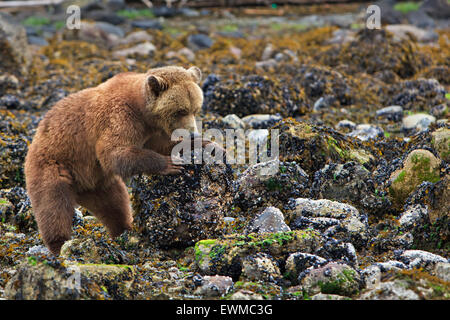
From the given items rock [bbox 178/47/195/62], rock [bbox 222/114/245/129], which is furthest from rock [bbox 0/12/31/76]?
rock [bbox 222/114/245/129]

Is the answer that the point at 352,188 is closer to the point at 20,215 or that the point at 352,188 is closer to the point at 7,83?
the point at 20,215

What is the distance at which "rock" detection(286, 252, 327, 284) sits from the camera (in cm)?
449

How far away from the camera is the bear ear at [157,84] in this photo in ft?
17.5

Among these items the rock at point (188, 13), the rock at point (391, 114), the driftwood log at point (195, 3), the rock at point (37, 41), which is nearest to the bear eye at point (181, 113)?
the rock at point (391, 114)

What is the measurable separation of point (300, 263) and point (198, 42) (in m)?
11.8

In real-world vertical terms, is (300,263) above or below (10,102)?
below

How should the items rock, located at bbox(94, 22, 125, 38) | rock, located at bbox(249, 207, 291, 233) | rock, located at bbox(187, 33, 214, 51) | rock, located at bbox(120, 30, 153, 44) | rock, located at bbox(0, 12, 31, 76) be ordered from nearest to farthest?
rock, located at bbox(249, 207, 291, 233) < rock, located at bbox(0, 12, 31, 76) < rock, located at bbox(187, 33, 214, 51) < rock, located at bbox(120, 30, 153, 44) < rock, located at bbox(94, 22, 125, 38)

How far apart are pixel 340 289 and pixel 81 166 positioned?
2.87 meters

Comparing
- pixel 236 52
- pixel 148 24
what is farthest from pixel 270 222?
pixel 148 24

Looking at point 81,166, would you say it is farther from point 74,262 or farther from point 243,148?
point 243,148

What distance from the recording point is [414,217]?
5.35 meters

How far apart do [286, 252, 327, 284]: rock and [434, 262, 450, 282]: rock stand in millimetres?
828

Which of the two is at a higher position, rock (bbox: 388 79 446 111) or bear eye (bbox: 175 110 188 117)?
bear eye (bbox: 175 110 188 117)

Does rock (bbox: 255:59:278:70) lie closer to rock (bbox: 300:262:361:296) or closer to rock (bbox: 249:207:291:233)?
rock (bbox: 249:207:291:233)
